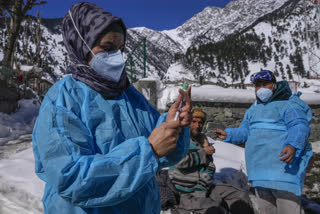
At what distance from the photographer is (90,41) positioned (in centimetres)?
95

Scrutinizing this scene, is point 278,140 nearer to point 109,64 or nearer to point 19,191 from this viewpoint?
point 109,64

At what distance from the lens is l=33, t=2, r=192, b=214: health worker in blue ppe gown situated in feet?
2.21

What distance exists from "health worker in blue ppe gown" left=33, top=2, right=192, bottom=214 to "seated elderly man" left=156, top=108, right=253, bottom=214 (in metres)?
1.50

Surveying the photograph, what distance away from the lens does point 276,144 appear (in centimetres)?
213

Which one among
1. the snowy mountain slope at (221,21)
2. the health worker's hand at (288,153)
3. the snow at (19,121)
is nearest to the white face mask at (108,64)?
the health worker's hand at (288,153)

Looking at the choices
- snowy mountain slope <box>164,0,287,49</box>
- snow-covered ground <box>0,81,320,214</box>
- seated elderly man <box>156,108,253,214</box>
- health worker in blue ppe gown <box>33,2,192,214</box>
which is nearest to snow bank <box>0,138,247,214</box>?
snow-covered ground <box>0,81,320,214</box>

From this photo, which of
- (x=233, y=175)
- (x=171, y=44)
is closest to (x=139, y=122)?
(x=233, y=175)

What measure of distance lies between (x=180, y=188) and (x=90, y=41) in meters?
2.04

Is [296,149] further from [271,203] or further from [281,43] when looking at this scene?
[281,43]

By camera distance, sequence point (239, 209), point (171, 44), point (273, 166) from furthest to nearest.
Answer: point (171, 44) < point (239, 209) < point (273, 166)

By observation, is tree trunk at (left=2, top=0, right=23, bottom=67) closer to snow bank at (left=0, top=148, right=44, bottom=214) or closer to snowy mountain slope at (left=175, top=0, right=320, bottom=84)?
snow bank at (left=0, top=148, right=44, bottom=214)

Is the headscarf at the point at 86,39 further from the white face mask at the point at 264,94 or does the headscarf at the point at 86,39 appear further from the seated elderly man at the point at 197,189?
the white face mask at the point at 264,94

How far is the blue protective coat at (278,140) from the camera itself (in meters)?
2.00

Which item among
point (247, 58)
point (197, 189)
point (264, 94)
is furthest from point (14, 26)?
point (247, 58)
